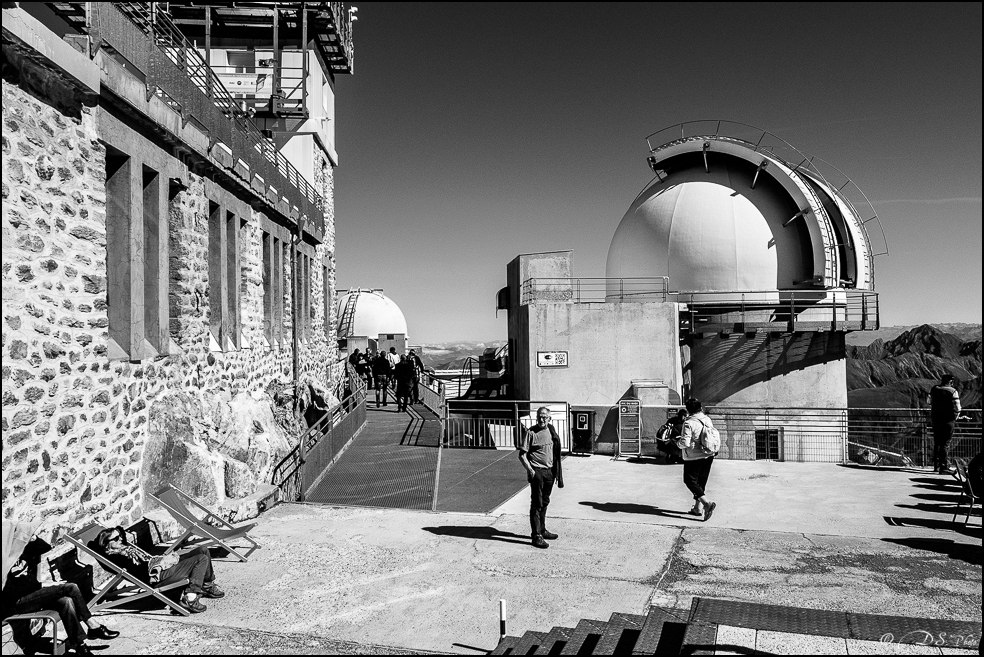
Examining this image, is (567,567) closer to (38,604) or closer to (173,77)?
(38,604)

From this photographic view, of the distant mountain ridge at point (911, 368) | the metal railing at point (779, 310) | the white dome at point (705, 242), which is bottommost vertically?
the distant mountain ridge at point (911, 368)

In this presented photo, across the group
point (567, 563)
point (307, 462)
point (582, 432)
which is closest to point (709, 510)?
point (567, 563)

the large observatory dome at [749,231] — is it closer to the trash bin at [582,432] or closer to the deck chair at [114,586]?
the trash bin at [582,432]

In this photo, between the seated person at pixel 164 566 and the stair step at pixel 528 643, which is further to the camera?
the seated person at pixel 164 566

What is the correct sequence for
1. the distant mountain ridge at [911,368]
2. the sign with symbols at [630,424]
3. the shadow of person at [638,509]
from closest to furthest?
the shadow of person at [638,509]
the sign with symbols at [630,424]
the distant mountain ridge at [911,368]

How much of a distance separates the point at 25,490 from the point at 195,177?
18.6 ft

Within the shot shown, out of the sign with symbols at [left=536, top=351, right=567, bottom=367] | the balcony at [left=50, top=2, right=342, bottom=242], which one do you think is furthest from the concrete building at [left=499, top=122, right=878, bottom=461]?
the balcony at [left=50, top=2, right=342, bottom=242]

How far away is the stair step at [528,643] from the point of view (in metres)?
4.61

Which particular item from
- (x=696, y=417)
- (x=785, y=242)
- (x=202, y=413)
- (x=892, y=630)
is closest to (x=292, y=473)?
(x=202, y=413)

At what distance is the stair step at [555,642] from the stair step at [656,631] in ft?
1.70

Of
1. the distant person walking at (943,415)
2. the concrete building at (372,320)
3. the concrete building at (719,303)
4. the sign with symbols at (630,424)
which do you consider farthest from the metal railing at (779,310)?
the concrete building at (372,320)

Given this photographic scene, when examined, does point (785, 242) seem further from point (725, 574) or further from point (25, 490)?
point (25, 490)

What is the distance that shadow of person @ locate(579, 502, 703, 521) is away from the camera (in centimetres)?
934

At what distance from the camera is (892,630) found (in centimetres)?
436
